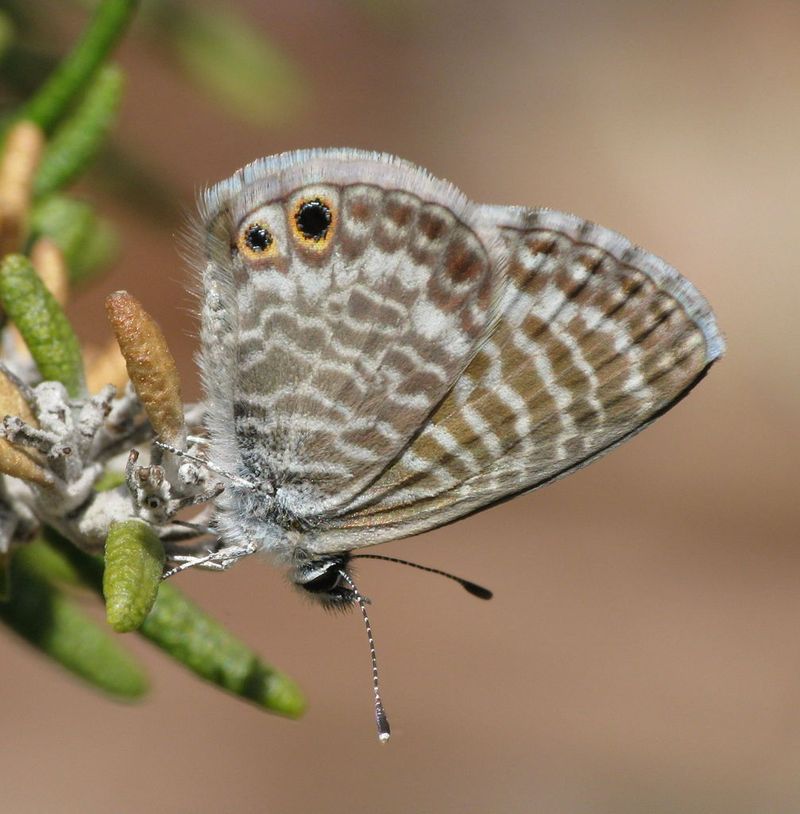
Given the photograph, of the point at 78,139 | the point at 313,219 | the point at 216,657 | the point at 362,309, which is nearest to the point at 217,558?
the point at 216,657

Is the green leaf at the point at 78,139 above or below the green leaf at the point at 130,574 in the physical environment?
above

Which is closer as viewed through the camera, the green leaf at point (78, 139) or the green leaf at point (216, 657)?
the green leaf at point (216, 657)

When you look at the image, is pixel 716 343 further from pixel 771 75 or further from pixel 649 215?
pixel 771 75

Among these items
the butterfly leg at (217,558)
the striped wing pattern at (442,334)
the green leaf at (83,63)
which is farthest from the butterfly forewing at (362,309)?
the green leaf at (83,63)

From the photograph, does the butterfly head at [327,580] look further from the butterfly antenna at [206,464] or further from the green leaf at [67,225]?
the green leaf at [67,225]

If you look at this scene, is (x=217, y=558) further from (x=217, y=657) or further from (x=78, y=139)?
(x=78, y=139)

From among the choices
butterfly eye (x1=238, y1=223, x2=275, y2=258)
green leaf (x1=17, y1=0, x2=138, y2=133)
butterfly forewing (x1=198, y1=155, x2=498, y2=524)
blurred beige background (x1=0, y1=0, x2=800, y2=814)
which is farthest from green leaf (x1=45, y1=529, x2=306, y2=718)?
blurred beige background (x1=0, y1=0, x2=800, y2=814)

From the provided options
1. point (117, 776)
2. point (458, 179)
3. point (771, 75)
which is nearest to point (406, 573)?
point (117, 776)
